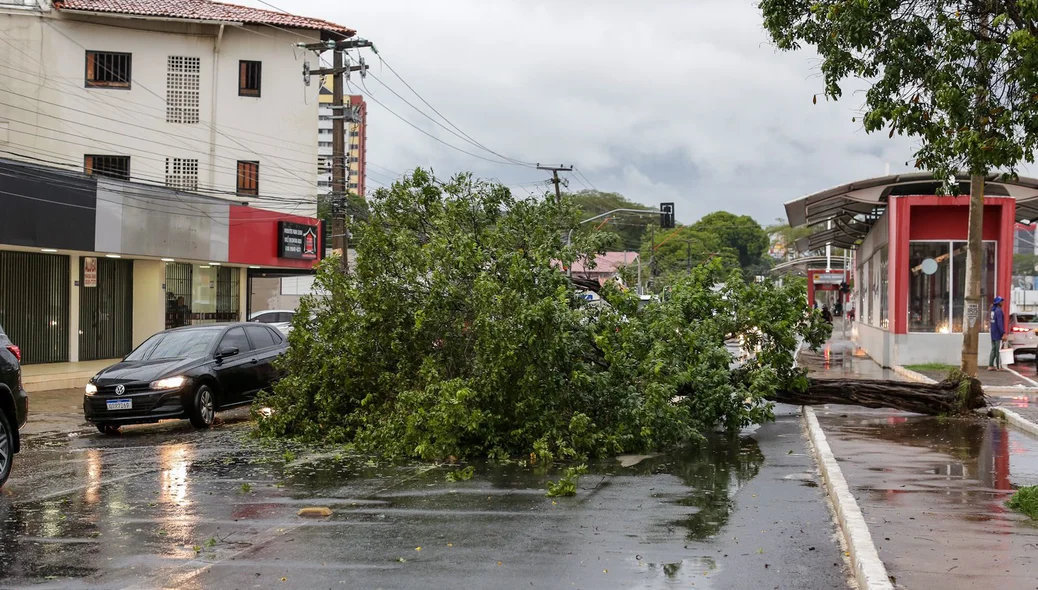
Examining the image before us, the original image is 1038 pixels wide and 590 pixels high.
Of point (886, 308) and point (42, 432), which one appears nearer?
point (42, 432)

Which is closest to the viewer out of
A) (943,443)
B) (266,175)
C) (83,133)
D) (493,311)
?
(493,311)

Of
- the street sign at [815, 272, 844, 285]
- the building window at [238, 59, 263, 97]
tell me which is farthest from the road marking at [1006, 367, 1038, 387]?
the street sign at [815, 272, 844, 285]

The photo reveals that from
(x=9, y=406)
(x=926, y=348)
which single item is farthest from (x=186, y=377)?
(x=926, y=348)

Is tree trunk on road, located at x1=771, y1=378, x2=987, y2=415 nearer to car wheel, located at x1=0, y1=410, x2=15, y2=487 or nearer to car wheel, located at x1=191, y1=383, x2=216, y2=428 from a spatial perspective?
car wheel, located at x1=191, y1=383, x2=216, y2=428

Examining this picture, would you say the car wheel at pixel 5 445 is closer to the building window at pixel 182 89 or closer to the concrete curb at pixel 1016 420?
the concrete curb at pixel 1016 420

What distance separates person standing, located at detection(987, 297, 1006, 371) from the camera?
2377 centimetres

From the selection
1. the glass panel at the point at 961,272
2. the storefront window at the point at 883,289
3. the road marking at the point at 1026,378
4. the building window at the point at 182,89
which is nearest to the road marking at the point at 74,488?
the road marking at the point at 1026,378

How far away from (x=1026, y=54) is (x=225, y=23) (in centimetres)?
3081

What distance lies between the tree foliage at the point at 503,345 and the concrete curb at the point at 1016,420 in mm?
2897

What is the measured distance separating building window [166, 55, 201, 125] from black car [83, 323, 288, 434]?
20.8 meters

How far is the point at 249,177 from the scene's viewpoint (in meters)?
36.2

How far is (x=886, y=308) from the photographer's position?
2734 centimetres

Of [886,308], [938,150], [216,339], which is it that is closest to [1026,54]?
[938,150]

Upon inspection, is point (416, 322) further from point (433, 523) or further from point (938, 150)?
point (938, 150)
